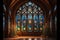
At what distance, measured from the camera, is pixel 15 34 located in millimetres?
28375

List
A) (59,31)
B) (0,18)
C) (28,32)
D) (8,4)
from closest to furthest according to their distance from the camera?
(0,18) → (59,31) → (8,4) → (28,32)

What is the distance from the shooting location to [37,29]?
98.6 ft

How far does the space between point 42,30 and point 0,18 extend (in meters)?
19.8

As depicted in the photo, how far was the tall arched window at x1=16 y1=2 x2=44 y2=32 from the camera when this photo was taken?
98.2 ft

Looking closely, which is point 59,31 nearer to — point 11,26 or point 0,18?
point 0,18

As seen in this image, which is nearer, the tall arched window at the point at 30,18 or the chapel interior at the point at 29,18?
the chapel interior at the point at 29,18

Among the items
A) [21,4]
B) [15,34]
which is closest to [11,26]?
[15,34]

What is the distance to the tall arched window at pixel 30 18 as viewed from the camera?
98.2ft

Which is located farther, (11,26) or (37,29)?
(37,29)

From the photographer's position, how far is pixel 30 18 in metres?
30.5

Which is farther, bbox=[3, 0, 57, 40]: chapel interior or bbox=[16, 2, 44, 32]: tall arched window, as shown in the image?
bbox=[16, 2, 44, 32]: tall arched window

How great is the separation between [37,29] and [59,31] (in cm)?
1875

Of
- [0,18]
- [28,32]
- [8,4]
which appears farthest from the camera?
[28,32]

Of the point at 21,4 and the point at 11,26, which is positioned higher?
the point at 21,4
